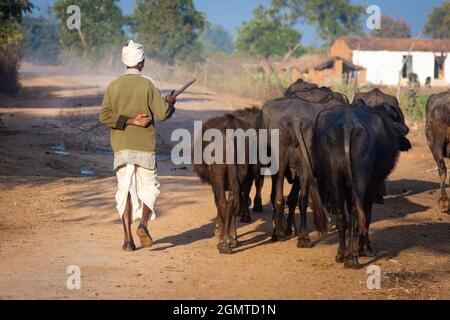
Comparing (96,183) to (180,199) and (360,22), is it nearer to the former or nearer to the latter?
(180,199)

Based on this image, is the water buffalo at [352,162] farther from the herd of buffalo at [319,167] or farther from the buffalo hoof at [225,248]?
the buffalo hoof at [225,248]

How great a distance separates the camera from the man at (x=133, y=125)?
8.80 m

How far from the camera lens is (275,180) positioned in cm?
989

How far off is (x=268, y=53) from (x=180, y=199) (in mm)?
70283

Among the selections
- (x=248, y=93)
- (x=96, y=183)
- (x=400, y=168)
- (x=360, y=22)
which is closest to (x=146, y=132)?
(x=96, y=183)

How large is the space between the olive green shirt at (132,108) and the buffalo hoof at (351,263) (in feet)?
7.51

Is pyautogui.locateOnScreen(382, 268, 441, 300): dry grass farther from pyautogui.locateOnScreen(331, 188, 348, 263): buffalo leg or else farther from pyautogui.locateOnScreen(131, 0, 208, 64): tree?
pyautogui.locateOnScreen(131, 0, 208, 64): tree

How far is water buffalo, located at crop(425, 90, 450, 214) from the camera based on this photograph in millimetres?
13047

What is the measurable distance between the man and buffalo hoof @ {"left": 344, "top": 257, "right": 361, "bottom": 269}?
2047mm

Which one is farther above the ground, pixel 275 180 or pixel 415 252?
pixel 275 180

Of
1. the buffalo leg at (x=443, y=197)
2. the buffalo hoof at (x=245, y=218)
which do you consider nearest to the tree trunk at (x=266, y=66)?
the buffalo leg at (x=443, y=197)

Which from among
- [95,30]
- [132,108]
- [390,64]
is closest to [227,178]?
[132,108]

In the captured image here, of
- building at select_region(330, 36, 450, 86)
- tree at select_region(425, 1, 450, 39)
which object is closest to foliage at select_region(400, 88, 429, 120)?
building at select_region(330, 36, 450, 86)
